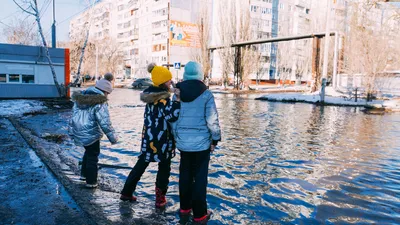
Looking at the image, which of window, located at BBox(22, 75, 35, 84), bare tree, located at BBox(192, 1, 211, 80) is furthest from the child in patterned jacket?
bare tree, located at BBox(192, 1, 211, 80)

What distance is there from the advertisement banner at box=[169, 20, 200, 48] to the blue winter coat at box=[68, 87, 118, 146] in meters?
38.1

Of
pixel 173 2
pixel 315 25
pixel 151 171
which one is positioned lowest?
pixel 151 171

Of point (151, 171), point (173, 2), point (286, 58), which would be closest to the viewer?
point (151, 171)

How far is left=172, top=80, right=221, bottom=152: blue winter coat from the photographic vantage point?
12.3 ft

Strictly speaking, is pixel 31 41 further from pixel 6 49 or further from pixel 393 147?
pixel 393 147

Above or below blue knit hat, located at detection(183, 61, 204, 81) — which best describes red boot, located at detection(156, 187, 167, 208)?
below

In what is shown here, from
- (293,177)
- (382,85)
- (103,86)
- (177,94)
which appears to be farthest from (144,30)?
(177,94)

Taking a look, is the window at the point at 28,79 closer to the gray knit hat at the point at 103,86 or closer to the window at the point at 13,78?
the window at the point at 13,78

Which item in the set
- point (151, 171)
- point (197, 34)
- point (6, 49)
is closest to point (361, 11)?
point (197, 34)

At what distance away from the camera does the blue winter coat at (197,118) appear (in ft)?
12.3

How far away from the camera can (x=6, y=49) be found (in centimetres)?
2194

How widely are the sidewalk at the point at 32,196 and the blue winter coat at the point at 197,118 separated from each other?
4.30 feet

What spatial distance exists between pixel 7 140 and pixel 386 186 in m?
7.77

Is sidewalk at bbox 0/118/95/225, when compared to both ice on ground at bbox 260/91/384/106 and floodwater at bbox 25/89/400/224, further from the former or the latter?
ice on ground at bbox 260/91/384/106
